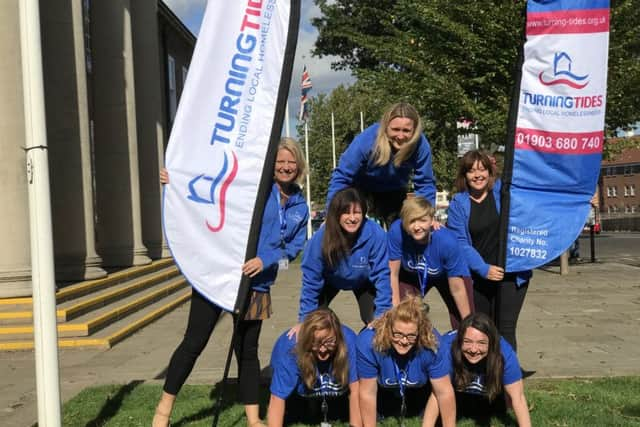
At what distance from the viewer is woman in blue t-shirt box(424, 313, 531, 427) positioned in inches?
177

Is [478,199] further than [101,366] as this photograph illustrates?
Answer: No

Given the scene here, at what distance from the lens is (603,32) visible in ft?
16.5

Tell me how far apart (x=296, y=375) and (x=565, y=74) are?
116 inches

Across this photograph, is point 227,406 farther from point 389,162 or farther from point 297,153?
point 389,162

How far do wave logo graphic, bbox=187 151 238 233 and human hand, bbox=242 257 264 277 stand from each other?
30cm

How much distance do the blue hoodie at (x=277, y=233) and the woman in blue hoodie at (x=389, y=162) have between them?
0.85ft

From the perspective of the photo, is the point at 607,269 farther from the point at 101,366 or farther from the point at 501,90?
the point at 101,366

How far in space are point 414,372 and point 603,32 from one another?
285cm

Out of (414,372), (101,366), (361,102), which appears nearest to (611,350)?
(414,372)

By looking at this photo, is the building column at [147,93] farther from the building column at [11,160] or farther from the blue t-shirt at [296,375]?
the blue t-shirt at [296,375]

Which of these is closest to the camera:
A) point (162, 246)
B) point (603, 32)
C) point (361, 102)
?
point (603, 32)

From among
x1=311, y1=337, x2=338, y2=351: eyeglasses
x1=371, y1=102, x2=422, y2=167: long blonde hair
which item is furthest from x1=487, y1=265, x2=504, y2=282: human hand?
x1=311, y1=337, x2=338, y2=351: eyeglasses

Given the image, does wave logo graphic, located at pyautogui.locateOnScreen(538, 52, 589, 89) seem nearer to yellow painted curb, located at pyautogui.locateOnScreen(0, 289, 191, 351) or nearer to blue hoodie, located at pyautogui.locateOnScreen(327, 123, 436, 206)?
blue hoodie, located at pyautogui.locateOnScreen(327, 123, 436, 206)

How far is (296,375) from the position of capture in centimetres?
451
